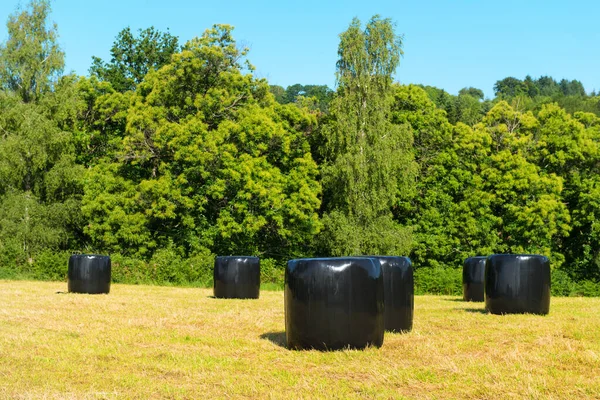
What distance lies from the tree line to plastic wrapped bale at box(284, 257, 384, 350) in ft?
80.3

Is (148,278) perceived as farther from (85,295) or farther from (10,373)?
(10,373)

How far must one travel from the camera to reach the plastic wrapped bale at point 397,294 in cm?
1120

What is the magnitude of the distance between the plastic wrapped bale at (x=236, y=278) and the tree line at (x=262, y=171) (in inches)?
496

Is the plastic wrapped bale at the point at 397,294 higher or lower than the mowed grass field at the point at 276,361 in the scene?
higher

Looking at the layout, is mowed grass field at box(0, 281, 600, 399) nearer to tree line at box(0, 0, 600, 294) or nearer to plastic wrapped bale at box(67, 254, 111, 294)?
plastic wrapped bale at box(67, 254, 111, 294)

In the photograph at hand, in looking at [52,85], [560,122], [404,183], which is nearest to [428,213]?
[404,183]

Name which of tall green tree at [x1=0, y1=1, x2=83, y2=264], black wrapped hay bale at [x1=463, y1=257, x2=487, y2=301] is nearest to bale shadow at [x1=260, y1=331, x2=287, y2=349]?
black wrapped hay bale at [x1=463, y1=257, x2=487, y2=301]

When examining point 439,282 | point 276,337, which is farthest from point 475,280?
point 439,282

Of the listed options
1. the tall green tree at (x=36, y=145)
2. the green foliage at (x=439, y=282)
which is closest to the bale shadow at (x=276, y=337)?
the green foliage at (x=439, y=282)

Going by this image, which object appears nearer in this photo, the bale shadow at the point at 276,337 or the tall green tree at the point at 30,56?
the bale shadow at the point at 276,337

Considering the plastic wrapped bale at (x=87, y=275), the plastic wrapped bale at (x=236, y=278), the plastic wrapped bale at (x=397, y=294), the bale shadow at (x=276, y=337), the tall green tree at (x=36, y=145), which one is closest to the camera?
the bale shadow at (x=276, y=337)

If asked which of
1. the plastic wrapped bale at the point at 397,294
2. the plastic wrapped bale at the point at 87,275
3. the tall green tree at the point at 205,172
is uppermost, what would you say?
the tall green tree at the point at 205,172

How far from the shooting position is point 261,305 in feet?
59.7

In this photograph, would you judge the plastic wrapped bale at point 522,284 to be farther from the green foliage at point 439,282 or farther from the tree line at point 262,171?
the tree line at point 262,171
